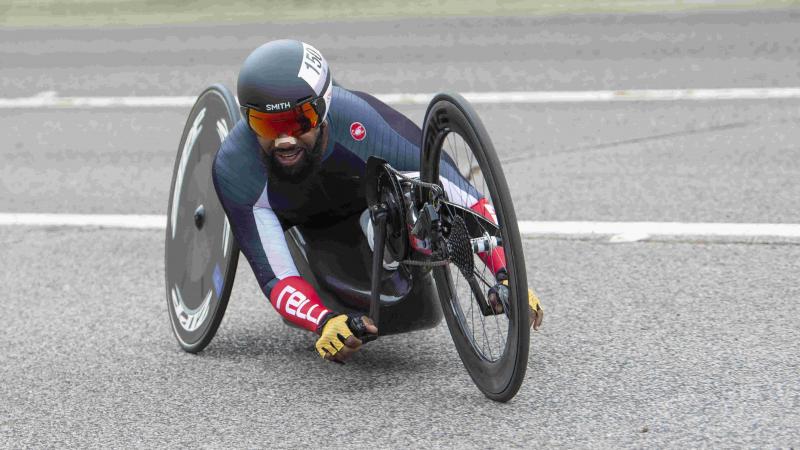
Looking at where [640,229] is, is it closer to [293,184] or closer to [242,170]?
[293,184]

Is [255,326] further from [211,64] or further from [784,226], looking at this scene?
[211,64]

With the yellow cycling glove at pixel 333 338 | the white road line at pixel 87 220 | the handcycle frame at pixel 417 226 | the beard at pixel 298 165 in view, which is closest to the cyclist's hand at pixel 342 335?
the yellow cycling glove at pixel 333 338

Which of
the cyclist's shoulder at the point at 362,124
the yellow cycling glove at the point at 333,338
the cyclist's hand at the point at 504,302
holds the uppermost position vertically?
the cyclist's shoulder at the point at 362,124

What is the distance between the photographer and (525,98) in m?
9.87

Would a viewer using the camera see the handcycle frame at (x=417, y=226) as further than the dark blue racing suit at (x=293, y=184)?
No

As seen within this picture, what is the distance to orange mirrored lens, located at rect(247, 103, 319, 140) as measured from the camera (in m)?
4.18

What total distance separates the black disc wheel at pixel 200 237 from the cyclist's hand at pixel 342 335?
64 centimetres

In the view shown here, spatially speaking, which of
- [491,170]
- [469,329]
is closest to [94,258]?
[469,329]

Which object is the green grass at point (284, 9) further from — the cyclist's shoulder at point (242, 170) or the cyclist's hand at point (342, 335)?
the cyclist's hand at point (342, 335)

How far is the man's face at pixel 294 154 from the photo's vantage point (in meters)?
4.27

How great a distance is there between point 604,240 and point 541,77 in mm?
4755

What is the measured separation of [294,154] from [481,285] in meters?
0.79

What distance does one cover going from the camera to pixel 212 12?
1568 centimetres

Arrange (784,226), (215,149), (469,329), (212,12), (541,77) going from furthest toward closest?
(212,12) → (541,77) → (784,226) → (215,149) → (469,329)
